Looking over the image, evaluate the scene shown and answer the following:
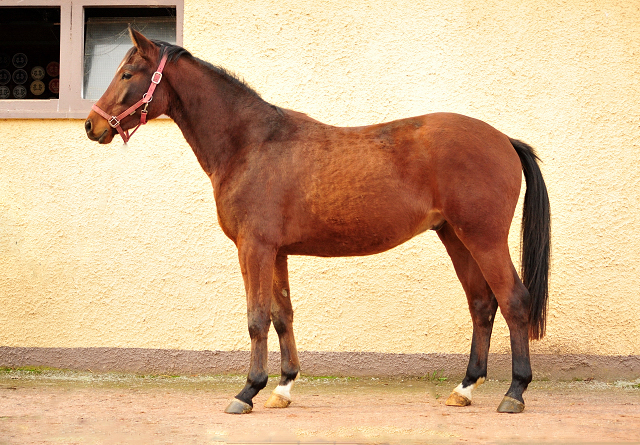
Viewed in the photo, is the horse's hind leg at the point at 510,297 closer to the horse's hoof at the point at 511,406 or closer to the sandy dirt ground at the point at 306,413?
the horse's hoof at the point at 511,406

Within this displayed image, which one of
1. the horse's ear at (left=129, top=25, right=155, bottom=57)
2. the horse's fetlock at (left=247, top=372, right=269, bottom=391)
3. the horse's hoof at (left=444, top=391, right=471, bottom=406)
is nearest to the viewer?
the horse's fetlock at (left=247, top=372, right=269, bottom=391)

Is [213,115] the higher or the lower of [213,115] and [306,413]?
the higher

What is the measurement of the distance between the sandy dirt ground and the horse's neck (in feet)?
5.38

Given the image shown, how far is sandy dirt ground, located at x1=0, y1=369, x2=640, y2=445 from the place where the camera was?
352cm

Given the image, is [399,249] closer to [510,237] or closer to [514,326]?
[510,237]

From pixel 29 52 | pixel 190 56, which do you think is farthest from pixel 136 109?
pixel 29 52

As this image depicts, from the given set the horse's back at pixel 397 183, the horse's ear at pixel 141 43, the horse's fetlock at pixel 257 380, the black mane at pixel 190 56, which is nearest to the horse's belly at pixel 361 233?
the horse's back at pixel 397 183

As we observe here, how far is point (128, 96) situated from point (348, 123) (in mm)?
1965

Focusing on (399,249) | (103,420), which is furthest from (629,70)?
(103,420)

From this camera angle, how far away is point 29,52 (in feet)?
21.4

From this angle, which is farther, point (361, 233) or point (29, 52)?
point (29, 52)

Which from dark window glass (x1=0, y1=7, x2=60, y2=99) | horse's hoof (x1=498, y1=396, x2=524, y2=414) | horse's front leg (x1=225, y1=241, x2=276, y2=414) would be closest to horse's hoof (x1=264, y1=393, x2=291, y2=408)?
horse's front leg (x1=225, y1=241, x2=276, y2=414)

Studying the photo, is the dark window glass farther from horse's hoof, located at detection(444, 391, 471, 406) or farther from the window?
horse's hoof, located at detection(444, 391, 471, 406)

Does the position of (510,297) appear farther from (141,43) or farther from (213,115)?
(141,43)
